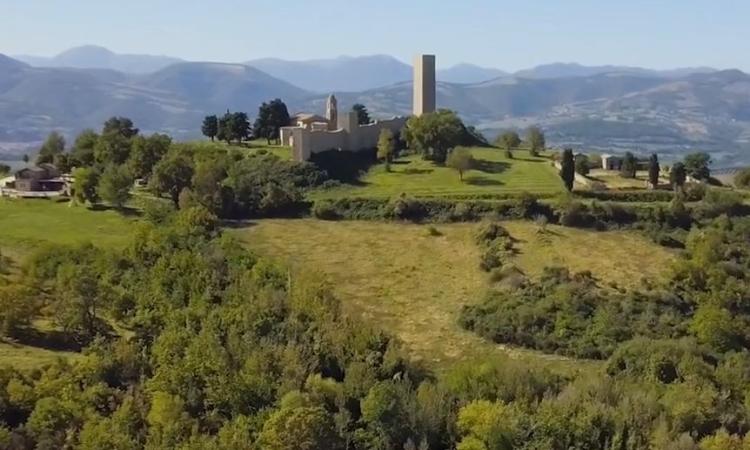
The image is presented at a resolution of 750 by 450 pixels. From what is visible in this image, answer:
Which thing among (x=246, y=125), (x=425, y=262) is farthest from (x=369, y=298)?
(x=246, y=125)

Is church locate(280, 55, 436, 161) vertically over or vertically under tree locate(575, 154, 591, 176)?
over

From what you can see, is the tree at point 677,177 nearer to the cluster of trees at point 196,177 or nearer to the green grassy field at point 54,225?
the cluster of trees at point 196,177

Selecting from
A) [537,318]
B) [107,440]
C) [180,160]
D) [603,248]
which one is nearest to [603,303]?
[537,318]

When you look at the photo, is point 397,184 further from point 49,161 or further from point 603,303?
point 49,161

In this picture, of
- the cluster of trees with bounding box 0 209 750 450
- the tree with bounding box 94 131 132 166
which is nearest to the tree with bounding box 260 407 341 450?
the cluster of trees with bounding box 0 209 750 450

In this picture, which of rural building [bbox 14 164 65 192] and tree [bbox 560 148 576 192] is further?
rural building [bbox 14 164 65 192]

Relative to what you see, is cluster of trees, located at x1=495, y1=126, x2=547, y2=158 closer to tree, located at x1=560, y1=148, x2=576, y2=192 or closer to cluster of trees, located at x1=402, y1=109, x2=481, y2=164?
cluster of trees, located at x1=402, y1=109, x2=481, y2=164

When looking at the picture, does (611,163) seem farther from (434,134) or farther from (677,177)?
(434,134)

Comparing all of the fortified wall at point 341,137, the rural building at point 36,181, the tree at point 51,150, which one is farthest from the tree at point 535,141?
the tree at point 51,150
